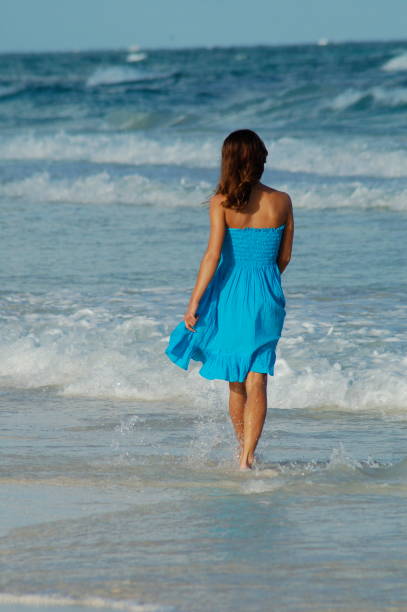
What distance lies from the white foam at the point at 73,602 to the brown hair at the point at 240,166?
1.78m

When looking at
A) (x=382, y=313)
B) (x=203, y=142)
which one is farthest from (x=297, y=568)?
(x=203, y=142)

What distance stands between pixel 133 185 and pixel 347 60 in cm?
3483

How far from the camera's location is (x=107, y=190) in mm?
15234

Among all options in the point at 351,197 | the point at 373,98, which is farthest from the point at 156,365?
the point at 373,98

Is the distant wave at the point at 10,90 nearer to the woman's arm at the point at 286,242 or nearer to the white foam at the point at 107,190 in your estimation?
the white foam at the point at 107,190

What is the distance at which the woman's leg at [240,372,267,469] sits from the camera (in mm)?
4461

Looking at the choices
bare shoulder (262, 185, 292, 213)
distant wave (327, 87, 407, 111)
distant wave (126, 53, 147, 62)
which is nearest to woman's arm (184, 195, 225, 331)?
bare shoulder (262, 185, 292, 213)

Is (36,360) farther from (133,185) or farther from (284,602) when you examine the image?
(133,185)

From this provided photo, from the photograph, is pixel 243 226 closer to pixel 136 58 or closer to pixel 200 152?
pixel 200 152

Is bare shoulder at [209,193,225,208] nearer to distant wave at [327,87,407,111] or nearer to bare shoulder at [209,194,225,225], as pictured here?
bare shoulder at [209,194,225,225]

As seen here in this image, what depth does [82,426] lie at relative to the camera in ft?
17.3

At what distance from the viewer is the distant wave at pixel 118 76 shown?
43.8 meters

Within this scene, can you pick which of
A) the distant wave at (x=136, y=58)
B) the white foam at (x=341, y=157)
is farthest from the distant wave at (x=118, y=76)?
the white foam at (x=341, y=157)

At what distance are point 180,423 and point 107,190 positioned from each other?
1021 cm
